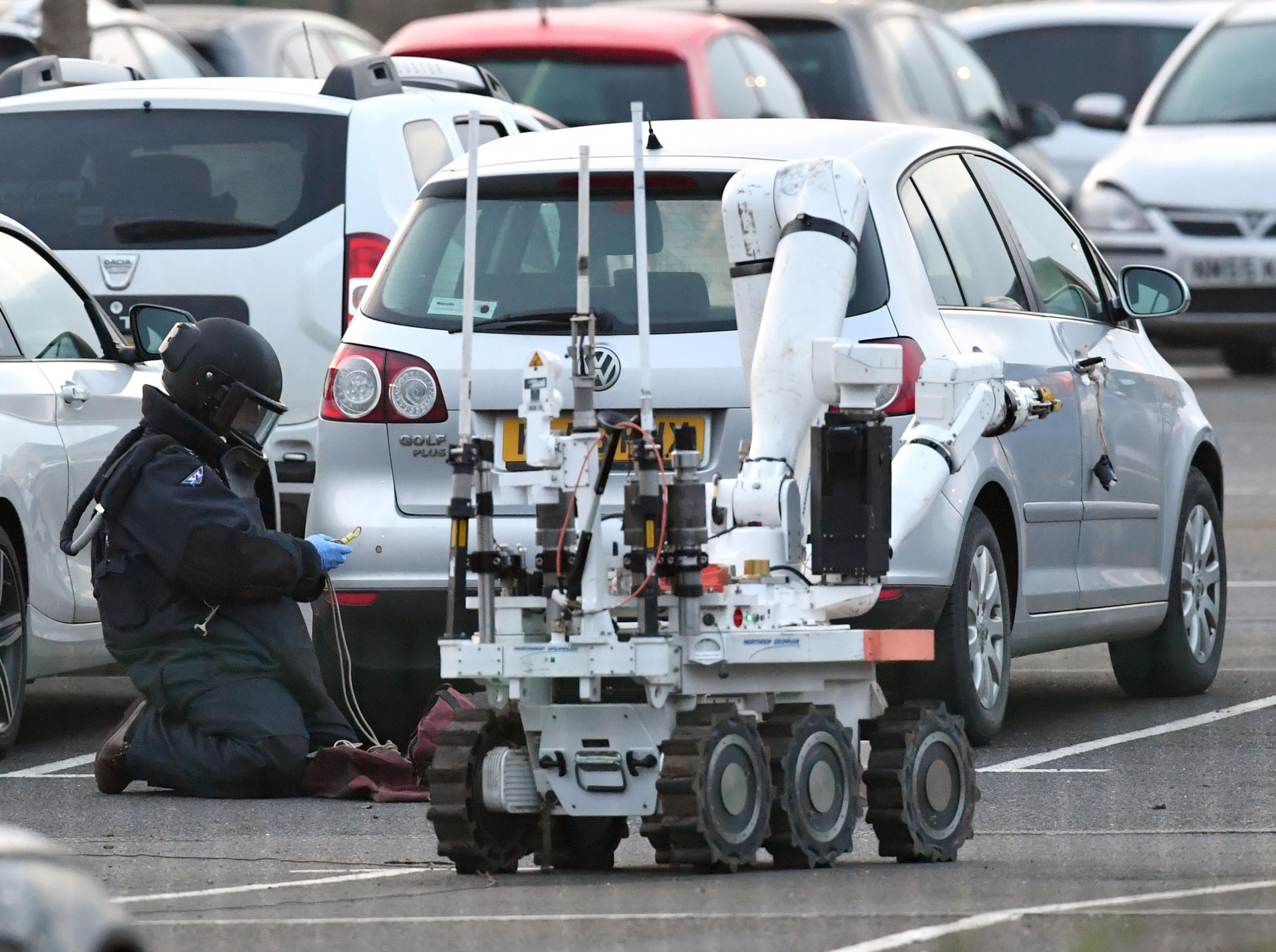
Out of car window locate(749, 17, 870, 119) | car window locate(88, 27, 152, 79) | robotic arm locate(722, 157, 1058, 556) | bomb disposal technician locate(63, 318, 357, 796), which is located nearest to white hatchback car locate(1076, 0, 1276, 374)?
car window locate(749, 17, 870, 119)

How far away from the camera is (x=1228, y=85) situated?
19938mm

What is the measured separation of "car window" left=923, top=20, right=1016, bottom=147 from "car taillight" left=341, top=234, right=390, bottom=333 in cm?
985

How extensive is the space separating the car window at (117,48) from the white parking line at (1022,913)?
13002 millimetres

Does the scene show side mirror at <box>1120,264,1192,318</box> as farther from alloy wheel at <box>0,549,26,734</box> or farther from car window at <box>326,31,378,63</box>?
car window at <box>326,31,378,63</box>

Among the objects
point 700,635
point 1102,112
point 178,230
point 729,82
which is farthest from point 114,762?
point 1102,112

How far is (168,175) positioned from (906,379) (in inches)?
147

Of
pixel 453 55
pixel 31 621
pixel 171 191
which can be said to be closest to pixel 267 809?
pixel 31 621

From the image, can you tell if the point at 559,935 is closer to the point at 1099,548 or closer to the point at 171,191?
the point at 1099,548

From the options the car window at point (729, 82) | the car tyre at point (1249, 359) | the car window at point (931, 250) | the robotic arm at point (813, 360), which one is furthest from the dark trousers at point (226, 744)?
the car tyre at point (1249, 359)

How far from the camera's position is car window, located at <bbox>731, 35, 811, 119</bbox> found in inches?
651

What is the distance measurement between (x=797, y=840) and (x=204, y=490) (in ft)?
7.86

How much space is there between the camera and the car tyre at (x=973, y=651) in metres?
8.35

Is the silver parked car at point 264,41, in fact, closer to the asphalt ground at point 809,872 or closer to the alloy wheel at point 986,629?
the asphalt ground at point 809,872

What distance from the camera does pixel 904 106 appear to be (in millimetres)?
18828
